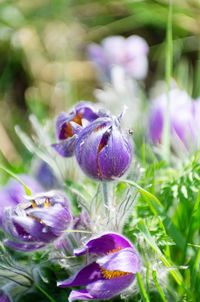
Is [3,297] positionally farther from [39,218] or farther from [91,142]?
[91,142]

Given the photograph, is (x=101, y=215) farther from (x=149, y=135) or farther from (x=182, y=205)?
(x=149, y=135)

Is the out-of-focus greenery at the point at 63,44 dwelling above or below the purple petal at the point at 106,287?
above

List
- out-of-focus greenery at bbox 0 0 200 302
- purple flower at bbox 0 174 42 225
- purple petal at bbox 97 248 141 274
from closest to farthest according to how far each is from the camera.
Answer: purple petal at bbox 97 248 141 274 < purple flower at bbox 0 174 42 225 < out-of-focus greenery at bbox 0 0 200 302

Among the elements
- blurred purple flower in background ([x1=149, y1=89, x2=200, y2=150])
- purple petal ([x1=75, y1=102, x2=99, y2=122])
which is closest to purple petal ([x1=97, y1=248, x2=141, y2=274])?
purple petal ([x1=75, y1=102, x2=99, y2=122])

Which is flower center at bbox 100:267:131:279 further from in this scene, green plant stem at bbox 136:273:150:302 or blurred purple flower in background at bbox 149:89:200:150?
blurred purple flower in background at bbox 149:89:200:150

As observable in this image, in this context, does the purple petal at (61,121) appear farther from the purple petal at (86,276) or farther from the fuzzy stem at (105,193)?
the purple petal at (86,276)

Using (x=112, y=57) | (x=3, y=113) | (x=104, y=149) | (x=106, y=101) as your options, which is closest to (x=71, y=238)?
(x=104, y=149)

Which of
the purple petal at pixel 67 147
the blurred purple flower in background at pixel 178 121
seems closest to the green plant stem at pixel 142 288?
the purple petal at pixel 67 147
